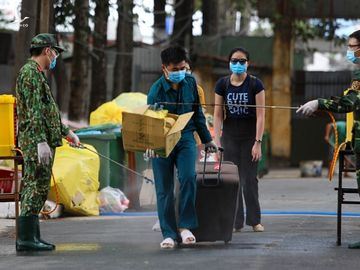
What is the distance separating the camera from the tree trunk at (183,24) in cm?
2522

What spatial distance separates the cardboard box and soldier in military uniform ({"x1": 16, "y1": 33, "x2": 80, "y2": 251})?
0.60 meters

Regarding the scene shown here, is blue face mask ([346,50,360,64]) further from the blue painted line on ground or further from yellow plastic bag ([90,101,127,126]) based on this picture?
yellow plastic bag ([90,101,127,126])

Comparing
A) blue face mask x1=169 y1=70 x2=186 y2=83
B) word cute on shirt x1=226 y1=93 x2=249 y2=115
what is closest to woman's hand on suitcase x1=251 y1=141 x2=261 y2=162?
word cute on shirt x1=226 y1=93 x2=249 y2=115

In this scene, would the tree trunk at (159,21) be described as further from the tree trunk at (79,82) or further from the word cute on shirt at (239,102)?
the word cute on shirt at (239,102)

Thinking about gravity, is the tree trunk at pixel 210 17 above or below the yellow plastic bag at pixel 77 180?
above

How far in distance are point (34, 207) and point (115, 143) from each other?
5323 mm

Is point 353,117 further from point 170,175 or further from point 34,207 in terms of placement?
point 34,207

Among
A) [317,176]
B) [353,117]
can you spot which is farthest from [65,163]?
[317,176]

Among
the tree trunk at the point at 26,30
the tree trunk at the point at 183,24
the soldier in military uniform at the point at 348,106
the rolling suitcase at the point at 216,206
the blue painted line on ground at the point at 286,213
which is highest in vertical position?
the tree trunk at the point at 183,24

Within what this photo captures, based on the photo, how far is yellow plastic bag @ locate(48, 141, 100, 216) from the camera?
11.8 metres

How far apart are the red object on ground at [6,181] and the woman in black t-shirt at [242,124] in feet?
7.80

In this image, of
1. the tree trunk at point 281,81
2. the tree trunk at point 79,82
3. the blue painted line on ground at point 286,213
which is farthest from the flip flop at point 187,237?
the tree trunk at point 281,81

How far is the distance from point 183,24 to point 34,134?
17.7 meters

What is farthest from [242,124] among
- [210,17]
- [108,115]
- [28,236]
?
[210,17]
